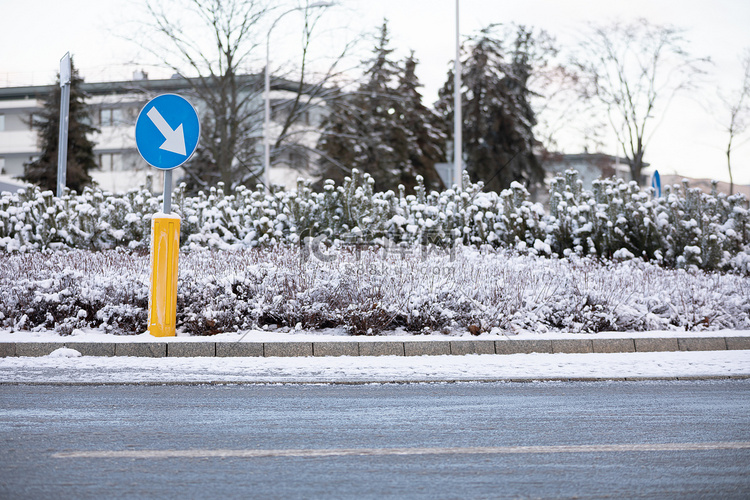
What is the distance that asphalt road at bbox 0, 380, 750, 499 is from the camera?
342 cm

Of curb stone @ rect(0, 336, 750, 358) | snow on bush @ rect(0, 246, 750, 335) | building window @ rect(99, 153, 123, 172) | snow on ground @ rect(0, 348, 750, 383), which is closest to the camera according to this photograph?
snow on ground @ rect(0, 348, 750, 383)

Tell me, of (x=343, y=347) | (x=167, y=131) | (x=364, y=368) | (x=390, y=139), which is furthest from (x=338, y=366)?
(x=390, y=139)

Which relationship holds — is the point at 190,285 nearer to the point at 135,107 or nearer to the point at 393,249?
the point at 393,249

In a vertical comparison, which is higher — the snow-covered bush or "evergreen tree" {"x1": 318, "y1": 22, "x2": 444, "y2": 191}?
"evergreen tree" {"x1": 318, "y1": 22, "x2": 444, "y2": 191}

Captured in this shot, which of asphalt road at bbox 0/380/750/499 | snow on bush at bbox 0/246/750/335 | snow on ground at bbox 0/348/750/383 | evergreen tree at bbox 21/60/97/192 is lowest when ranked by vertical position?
asphalt road at bbox 0/380/750/499

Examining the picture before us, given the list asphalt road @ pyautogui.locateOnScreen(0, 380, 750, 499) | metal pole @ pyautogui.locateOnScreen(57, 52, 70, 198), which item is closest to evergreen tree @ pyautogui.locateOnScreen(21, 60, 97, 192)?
metal pole @ pyautogui.locateOnScreen(57, 52, 70, 198)

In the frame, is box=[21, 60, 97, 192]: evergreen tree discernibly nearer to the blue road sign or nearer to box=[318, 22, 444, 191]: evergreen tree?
box=[318, 22, 444, 191]: evergreen tree

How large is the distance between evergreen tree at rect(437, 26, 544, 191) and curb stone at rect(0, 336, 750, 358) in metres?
43.7

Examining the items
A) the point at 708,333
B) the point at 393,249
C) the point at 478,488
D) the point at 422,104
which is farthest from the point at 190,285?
the point at 422,104

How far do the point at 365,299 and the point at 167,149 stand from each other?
260cm

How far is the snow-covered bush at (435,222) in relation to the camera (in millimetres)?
14141

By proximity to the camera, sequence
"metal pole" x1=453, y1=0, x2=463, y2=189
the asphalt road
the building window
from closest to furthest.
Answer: the asphalt road, "metal pole" x1=453, y1=0, x2=463, y2=189, the building window

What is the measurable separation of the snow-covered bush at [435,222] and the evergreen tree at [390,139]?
29938mm

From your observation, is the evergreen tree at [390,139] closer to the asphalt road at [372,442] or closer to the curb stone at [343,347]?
the curb stone at [343,347]
